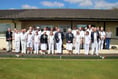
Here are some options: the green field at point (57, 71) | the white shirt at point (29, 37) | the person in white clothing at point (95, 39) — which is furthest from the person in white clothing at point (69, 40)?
the green field at point (57, 71)

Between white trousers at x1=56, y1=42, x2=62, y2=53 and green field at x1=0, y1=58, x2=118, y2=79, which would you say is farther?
white trousers at x1=56, y1=42, x2=62, y2=53

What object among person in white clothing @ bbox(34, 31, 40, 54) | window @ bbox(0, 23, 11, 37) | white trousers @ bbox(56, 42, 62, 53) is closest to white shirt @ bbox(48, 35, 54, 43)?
white trousers @ bbox(56, 42, 62, 53)

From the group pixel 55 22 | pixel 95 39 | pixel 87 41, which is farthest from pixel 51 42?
pixel 55 22

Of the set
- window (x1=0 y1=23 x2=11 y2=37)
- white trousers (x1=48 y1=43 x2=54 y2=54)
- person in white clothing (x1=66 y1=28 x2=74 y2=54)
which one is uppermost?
window (x1=0 y1=23 x2=11 y2=37)

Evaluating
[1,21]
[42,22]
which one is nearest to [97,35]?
[42,22]

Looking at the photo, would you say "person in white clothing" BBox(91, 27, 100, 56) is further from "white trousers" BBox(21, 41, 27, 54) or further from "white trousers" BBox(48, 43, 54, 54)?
"white trousers" BBox(21, 41, 27, 54)

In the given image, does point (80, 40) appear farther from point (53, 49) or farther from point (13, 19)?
point (13, 19)

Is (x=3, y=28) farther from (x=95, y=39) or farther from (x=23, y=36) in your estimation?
(x=95, y=39)

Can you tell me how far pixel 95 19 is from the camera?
26.6 meters

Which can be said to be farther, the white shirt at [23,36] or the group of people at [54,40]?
the white shirt at [23,36]

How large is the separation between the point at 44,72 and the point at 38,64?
2.45 m

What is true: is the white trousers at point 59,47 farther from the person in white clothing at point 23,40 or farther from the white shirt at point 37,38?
the person in white clothing at point 23,40

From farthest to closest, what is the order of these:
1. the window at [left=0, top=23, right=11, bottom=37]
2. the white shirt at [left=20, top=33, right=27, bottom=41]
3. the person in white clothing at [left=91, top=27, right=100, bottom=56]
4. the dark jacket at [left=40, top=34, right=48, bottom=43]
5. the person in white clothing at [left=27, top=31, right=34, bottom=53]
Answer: the window at [left=0, top=23, right=11, bottom=37]
the white shirt at [left=20, top=33, right=27, bottom=41]
the person in white clothing at [left=27, top=31, right=34, bottom=53]
the dark jacket at [left=40, top=34, right=48, bottom=43]
the person in white clothing at [left=91, top=27, right=100, bottom=56]

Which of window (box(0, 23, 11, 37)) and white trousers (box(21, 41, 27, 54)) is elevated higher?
window (box(0, 23, 11, 37))
